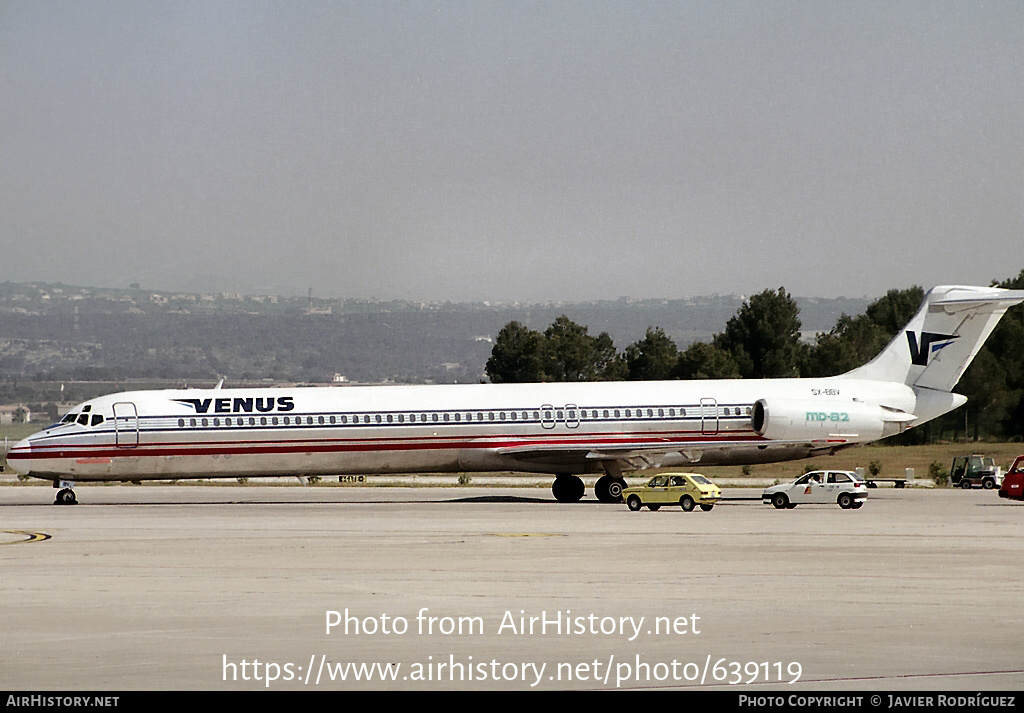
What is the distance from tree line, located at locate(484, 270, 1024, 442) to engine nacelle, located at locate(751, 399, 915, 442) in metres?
50.1

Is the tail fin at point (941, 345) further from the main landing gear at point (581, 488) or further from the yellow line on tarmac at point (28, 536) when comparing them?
Result: the yellow line on tarmac at point (28, 536)

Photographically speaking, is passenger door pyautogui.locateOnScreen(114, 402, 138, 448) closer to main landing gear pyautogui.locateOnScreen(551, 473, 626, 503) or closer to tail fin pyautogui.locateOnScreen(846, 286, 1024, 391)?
main landing gear pyautogui.locateOnScreen(551, 473, 626, 503)

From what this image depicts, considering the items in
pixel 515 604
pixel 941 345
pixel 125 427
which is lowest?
pixel 515 604

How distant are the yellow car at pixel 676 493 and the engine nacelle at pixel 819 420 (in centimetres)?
699

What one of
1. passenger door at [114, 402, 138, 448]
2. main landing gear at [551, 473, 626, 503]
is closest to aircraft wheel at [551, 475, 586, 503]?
main landing gear at [551, 473, 626, 503]

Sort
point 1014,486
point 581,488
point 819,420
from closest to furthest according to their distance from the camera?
point 1014,486 < point 819,420 < point 581,488

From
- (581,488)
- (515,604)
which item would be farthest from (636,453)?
(515,604)

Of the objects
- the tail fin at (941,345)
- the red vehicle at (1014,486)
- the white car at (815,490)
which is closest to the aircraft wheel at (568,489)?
the white car at (815,490)

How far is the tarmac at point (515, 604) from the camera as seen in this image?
1244 cm

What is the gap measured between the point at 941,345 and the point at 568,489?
46.6 feet

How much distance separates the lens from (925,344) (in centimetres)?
4706

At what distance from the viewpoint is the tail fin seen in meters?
47.0

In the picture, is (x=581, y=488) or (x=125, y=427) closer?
(x=125, y=427)

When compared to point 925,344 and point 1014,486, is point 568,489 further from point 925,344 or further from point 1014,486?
point 1014,486
